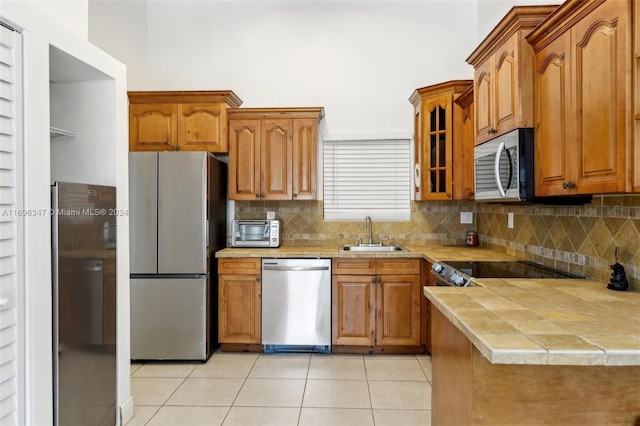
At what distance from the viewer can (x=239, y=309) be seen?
346 cm

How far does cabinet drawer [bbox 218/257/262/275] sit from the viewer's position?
11.3 ft

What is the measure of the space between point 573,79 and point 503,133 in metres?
0.56

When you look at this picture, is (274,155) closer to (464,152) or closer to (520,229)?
(464,152)

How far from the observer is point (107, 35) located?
12.6 ft

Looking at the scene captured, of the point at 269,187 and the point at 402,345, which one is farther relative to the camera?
the point at 269,187

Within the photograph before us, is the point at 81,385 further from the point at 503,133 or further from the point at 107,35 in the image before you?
the point at 107,35

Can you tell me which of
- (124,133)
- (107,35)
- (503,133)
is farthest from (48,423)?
(107,35)

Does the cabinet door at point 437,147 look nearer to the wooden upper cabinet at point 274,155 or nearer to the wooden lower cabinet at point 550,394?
the wooden upper cabinet at point 274,155

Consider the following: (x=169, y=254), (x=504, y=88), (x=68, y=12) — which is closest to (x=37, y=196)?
(x=68, y=12)

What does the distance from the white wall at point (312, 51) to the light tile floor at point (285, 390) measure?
2.33 meters

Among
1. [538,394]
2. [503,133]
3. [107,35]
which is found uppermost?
[107,35]

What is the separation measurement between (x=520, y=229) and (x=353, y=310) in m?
1.55

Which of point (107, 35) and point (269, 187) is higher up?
point (107, 35)

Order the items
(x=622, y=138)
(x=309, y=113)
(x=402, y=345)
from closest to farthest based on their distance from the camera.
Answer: (x=622, y=138), (x=402, y=345), (x=309, y=113)
